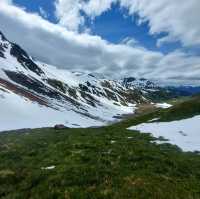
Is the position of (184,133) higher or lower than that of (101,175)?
higher

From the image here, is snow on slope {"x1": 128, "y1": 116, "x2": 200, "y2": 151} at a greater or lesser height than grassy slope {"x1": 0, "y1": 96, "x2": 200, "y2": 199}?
greater

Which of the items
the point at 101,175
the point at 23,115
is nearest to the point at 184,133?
the point at 101,175

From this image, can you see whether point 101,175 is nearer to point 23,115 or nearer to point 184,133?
point 184,133

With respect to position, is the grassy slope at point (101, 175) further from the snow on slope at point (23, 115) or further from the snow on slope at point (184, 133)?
the snow on slope at point (23, 115)

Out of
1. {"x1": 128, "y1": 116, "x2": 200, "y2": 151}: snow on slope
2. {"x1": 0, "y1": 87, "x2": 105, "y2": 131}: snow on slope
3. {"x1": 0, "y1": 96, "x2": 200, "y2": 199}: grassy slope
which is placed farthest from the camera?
{"x1": 0, "y1": 87, "x2": 105, "y2": 131}: snow on slope

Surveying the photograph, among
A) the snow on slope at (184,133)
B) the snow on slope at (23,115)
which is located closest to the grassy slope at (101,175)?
the snow on slope at (184,133)

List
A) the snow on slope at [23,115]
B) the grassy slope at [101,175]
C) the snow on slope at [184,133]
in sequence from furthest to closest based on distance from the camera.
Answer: the snow on slope at [23,115]
the snow on slope at [184,133]
the grassy slope at [101,175]

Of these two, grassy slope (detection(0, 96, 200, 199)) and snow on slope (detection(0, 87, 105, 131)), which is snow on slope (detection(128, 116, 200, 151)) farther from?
snow on slope (detection(0, 87, 105, 131))

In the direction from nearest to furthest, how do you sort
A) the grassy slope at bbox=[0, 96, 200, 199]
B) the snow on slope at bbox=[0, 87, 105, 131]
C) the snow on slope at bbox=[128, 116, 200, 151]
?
the grassy slope at bbox=[0, 96, 200, 199]
the snow on slope at bbox=[128, 116, 200, 151]
the snow on slope at bbox=[0, 87, 105, 131]

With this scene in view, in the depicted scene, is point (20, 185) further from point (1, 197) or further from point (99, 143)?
point (99, 143)

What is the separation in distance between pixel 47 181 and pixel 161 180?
6113 millimetres

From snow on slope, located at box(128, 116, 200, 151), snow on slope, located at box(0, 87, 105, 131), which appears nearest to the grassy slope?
snow on slope, located at box(128, 116, 200, 151)

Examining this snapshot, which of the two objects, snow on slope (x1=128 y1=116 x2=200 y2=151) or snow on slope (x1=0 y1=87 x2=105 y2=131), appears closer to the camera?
snow on slope (x1=128 y1=116 x2=200 y2=151)

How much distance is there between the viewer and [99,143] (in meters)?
28.5
